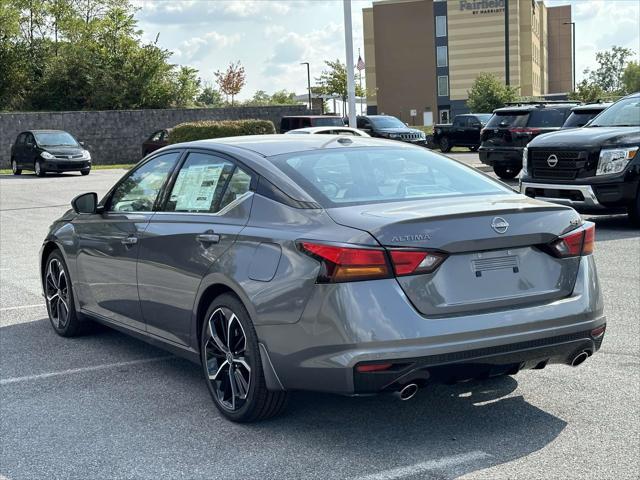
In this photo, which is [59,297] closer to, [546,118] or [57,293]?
[57,293]

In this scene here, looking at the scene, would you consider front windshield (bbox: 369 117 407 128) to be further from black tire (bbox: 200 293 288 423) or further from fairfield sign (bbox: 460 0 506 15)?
fairfield sign (bbox: 460 0 506 15)

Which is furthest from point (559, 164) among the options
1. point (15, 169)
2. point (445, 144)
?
point (445, 144)

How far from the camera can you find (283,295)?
4625 millimetres

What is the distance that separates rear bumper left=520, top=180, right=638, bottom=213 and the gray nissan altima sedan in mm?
7438

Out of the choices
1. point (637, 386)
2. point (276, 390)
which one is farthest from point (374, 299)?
point (637, 386)

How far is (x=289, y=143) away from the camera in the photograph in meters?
5.70

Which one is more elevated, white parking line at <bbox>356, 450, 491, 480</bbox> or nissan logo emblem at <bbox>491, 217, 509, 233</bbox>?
nissan logo emblem at <bbox>491, 217, 509, 233</bbox>

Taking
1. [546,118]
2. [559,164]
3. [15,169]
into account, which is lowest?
[15,169]

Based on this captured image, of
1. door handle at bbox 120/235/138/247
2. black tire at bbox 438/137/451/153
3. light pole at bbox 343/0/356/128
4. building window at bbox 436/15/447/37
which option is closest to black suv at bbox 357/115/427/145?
black tire at bbox 438/137/451/153

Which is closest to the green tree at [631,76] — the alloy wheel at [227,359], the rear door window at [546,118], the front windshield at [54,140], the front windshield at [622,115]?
the front windshield at [54,140]

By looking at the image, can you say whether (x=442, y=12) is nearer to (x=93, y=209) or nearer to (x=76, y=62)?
(x=76, y=62)

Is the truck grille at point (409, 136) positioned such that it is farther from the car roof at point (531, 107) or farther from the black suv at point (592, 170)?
the black suv at point (592, 170)

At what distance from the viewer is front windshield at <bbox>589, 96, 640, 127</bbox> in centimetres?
1369

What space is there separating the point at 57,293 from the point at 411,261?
3978 millimetres
